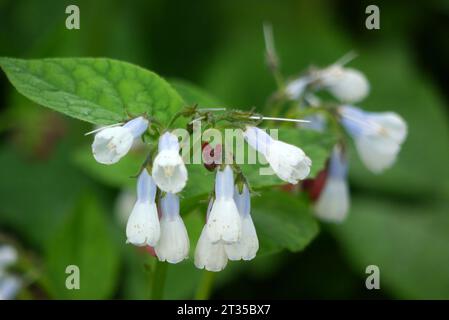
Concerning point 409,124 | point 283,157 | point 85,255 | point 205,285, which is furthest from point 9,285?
point 409,124

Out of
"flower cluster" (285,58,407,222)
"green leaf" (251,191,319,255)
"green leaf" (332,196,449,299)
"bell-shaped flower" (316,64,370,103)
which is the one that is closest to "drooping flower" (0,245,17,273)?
"green leaf" (251,191,319,255)

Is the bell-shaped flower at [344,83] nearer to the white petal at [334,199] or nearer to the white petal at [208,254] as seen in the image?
the white petal at [334,199]

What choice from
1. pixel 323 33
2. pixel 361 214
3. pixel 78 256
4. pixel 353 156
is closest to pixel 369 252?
pixel 361 214

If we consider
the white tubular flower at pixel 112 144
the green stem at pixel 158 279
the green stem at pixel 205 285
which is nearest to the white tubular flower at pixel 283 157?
the white tubular flower at pixel 112 144

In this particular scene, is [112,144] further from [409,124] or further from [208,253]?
[409,124]

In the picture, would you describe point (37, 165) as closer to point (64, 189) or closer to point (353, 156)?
point (64, 189)

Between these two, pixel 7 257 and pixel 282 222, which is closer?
pixel 282 222
